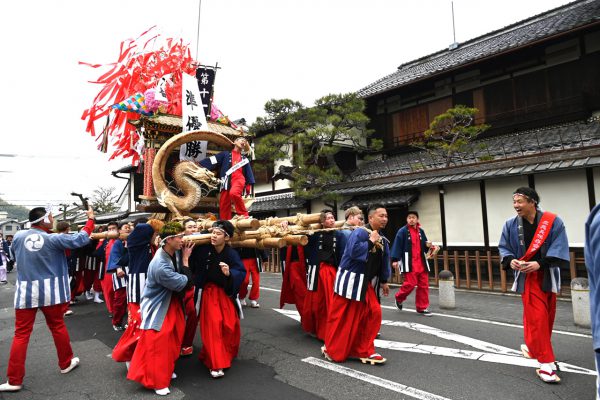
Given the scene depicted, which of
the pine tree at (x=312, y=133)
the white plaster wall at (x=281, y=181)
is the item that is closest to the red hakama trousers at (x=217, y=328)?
the pine tree at (x=312, y=133)

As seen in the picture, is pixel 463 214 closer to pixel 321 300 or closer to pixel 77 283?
pixel 321 300

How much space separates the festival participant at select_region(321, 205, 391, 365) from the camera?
4.56 metres

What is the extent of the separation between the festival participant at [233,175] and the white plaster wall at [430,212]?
7.36 meters

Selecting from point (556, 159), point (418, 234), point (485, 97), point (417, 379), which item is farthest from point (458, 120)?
point (417, 379)

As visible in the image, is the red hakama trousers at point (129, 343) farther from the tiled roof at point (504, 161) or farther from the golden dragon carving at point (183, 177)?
the tiled roof at point (504, 161)

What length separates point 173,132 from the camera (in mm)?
6902

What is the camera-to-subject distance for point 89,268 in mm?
9133

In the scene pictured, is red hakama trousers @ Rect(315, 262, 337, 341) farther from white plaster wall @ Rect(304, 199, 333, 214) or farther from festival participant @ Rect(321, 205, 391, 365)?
white plaster wall @ Rect(304, 199, 333, 214)

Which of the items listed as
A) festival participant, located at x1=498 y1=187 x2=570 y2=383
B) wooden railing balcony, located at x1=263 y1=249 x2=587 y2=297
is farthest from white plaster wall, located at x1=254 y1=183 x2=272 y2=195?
festival participant, located at x1=498 y1=187 x2=570 y2=383

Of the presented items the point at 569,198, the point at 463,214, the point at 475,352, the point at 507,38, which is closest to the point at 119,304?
the point at 475,352

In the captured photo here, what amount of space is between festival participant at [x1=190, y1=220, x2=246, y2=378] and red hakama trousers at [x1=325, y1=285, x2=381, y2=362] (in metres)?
1.18

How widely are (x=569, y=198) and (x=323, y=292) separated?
773 cm

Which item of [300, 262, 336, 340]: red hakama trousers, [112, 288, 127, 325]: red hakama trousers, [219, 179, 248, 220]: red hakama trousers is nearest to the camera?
[300, 262, 336, 340]: red hakama trousers

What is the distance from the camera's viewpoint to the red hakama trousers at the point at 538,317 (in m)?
3.97
